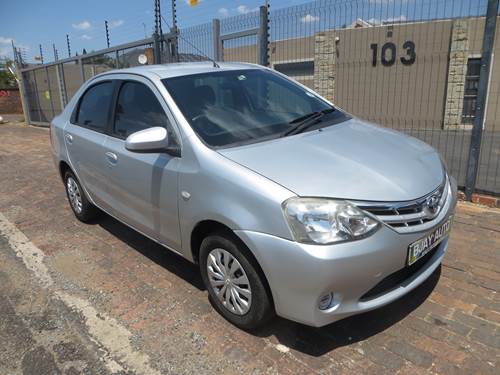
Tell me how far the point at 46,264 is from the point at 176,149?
2083 mm

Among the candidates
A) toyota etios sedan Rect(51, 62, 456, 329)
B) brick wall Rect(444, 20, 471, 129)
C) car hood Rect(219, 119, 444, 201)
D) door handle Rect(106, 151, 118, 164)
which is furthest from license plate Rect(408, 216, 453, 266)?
brick wall Rect(444, 20, 471, 129)

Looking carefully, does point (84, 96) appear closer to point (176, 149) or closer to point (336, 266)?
point (176, 149)

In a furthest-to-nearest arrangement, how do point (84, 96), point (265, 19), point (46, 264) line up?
1. point (265, 19)
2. point (84, 96)
3. point (46, 264)

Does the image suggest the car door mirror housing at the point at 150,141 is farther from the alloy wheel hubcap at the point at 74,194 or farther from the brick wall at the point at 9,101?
the brick wall at the point at 9,101

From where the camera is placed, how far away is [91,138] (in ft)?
13.4

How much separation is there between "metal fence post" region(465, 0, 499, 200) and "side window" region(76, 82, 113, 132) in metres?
4.13

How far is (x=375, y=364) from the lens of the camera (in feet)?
8.04

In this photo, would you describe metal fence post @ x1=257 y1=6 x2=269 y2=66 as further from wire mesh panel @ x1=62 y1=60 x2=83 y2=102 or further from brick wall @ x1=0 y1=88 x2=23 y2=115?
brick wall @ x1=0 y1=88 x2=23 y2=115

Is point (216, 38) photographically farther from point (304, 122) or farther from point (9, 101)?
point (9, 101)

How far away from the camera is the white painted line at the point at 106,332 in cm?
258

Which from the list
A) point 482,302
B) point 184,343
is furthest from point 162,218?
point 482,302

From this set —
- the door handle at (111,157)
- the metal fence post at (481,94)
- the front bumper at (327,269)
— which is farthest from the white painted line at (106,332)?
the metal fence post at (481,94)

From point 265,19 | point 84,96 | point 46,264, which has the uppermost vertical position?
point 265,19

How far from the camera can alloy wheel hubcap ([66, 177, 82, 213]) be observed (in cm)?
487
